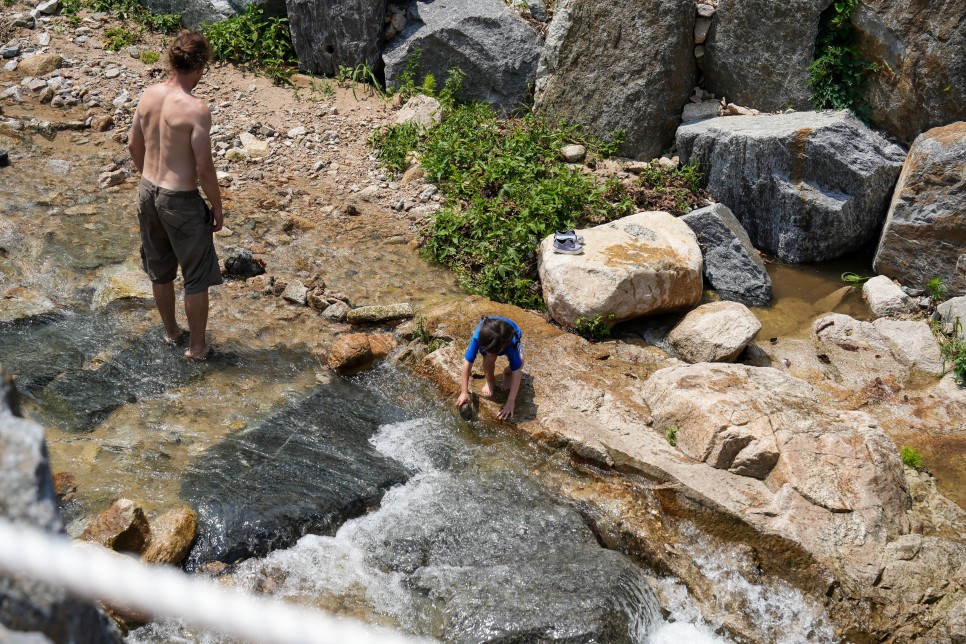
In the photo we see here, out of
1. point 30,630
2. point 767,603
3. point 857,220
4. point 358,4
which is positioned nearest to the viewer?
point 30,630

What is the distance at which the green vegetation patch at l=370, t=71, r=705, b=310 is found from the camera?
7.61 metres

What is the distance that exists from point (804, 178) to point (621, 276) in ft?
9.15

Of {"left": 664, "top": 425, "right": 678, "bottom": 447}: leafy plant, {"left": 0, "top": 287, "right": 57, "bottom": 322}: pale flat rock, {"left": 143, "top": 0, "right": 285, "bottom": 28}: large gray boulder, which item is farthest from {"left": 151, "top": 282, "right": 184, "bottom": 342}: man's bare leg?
{"left": 143, "top": 0, "right": 285, "bottom": 28}: large gray boulder

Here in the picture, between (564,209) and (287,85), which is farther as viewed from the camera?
(287,85)

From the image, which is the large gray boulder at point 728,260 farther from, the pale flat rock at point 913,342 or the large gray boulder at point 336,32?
the large gray boulder at point 336,32

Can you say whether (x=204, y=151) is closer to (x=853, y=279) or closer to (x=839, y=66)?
(x=853, y=279)

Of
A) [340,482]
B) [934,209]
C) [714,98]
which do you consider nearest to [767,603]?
[340,482]

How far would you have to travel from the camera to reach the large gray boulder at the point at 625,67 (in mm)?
8820

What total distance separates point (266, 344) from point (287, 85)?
5.15 meters

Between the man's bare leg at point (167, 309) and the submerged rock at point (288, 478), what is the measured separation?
46.0 inches

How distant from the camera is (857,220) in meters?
8.17

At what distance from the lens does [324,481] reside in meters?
5.02

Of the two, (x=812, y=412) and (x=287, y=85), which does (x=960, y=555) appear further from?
(x=287, y=85)

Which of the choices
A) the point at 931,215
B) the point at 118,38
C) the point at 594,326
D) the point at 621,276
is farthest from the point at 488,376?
the point at 118,38
